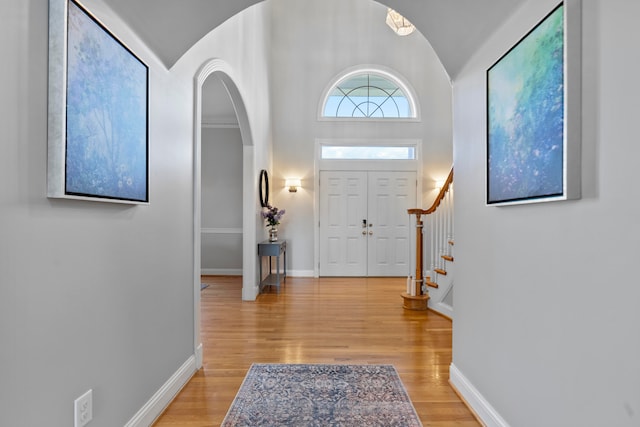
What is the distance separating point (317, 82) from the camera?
6.48 m

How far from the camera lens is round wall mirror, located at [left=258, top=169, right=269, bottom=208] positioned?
538cm

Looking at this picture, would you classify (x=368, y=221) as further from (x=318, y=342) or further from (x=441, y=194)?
(x=318, y=342)

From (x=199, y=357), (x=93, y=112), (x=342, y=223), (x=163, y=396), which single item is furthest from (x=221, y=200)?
(x=93, y=112)

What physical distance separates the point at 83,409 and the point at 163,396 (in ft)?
2.48

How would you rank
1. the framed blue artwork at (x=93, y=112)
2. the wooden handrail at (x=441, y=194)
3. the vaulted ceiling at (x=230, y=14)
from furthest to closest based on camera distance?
1. the wooden handrail at (x=441, y=194)
2. the vaulted ceiling at (x=230, y=14)
3. the framed blue artwork at (x=93, y=112)

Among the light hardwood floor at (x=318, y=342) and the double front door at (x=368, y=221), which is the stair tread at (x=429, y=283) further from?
the double front door at (x=368, y=221)

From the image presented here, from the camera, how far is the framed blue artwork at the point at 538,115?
1236 millimetres

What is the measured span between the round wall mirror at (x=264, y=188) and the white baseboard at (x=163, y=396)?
122 inches

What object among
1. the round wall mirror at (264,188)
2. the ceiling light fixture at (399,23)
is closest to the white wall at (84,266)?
the round wall mirror at (264,188)

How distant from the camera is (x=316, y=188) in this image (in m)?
6.45

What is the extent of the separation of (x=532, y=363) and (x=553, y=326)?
24 cm

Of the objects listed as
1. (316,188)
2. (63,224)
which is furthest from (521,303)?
(316,188)

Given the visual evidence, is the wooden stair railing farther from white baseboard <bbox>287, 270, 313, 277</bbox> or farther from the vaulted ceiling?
white baseboard <bbox>287, 270, 313, 277</bbox>

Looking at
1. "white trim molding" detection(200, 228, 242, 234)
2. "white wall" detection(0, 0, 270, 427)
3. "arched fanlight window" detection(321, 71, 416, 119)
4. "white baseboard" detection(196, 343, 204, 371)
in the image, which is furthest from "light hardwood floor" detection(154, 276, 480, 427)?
"arched fanlight window" detection(321, 71, 416, 119)
